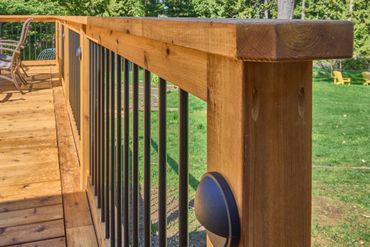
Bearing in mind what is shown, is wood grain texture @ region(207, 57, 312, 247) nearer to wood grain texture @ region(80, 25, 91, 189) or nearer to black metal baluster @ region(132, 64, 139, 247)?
black metal baluster @ region(132, 64, 139, 247)

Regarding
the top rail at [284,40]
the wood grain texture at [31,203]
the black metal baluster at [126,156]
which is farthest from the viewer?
the wood grain texture at [31,203]

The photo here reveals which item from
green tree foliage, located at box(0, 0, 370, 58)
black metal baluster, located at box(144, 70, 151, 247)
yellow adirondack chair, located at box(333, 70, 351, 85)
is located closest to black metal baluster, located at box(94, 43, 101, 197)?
black metal baluster, located at box(144, 70, 151, 247)

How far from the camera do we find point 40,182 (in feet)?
7.84

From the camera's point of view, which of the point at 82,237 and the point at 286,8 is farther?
the point at 286,8

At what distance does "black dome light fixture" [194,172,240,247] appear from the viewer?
1.62 feet

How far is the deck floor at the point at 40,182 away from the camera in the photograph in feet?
6.06

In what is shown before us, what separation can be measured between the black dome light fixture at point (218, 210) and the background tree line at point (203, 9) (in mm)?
14766

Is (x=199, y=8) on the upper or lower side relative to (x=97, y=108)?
upper

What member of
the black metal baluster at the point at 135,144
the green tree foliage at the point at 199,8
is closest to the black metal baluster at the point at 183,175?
the black metal baluster at the point at 135,144

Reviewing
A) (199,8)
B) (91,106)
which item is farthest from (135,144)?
(199,8)

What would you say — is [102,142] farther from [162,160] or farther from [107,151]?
[162,160]

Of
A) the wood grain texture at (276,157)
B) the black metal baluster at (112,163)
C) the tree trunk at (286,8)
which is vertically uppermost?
the tree trunk at (286,8)

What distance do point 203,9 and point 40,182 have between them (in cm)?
2008

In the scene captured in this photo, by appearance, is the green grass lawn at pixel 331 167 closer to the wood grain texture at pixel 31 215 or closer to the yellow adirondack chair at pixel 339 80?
the wood grain texture at pixel 31 215
